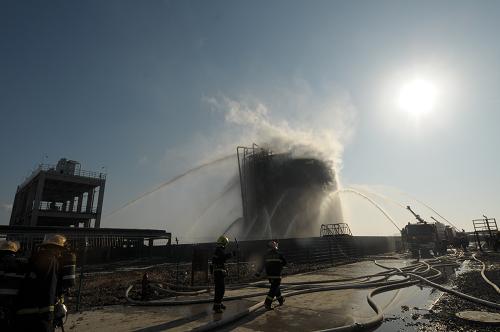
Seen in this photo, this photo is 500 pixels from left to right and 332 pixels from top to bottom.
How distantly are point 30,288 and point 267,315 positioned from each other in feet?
17.3

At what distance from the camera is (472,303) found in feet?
25.5

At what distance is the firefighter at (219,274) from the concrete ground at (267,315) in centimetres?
27

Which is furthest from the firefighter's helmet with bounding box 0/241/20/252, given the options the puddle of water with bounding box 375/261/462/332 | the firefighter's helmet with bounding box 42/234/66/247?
the puddle of water with bounding box 375/261/462/332

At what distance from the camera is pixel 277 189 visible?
157 ft

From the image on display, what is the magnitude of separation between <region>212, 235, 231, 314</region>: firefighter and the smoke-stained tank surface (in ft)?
128

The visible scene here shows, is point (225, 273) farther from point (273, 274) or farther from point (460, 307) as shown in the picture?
point (460, 307)

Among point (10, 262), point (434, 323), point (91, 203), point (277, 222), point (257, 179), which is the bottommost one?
point (434, 323)

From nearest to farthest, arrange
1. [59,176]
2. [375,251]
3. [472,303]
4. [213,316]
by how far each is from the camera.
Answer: [213,316] → [472,303] → [375,251] → [59,176]

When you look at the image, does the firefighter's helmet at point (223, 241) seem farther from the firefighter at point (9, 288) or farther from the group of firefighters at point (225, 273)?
the firefighter at point (9, 288)

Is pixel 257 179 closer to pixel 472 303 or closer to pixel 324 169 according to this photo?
pixel 324 169

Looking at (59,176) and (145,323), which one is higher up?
(59,176)

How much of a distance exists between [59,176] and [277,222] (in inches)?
1342

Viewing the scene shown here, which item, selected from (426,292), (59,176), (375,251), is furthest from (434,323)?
(59,176)

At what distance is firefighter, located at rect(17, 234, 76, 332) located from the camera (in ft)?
11.4
